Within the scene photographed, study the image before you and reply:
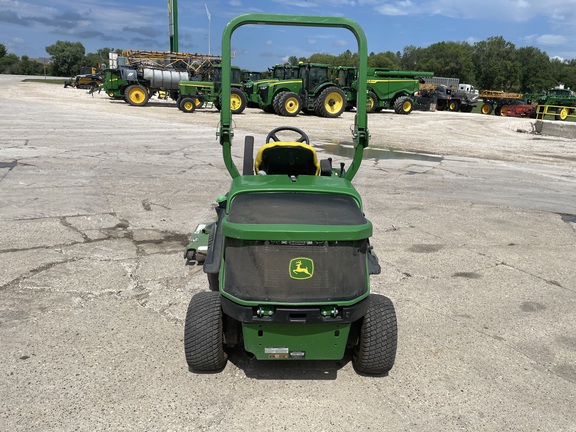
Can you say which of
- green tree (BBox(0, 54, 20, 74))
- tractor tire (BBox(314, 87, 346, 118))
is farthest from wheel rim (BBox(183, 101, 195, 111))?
green tree (BBox(0, 54, 20, 74))

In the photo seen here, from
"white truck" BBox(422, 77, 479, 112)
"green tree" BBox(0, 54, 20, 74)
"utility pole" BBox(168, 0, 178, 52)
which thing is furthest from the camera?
"green tree" BBox(0, 54, 20, 74)

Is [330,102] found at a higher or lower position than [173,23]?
lower

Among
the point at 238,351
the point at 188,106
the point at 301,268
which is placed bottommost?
the point at 238,351

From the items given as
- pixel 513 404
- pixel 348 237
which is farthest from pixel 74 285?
pixel 513 404

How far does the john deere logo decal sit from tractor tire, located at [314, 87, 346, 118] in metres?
20.5

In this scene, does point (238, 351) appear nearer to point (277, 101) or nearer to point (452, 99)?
point (277, 101)

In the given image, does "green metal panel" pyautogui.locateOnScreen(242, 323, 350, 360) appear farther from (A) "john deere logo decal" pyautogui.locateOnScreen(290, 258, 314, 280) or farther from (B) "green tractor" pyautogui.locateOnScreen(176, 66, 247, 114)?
(B) "green tractor" pyautogui.locateOnScreen(176, 66, 247, 114)

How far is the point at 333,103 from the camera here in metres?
23.0

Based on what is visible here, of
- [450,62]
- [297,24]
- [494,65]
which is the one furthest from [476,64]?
[297,24]

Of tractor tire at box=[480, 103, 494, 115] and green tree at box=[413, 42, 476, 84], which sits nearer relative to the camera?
tractor tire at box=[480, 103, 494, 115]

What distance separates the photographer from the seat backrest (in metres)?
4.09

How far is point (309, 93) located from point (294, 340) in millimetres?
21187

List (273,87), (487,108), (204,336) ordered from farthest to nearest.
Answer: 1. (487,108)
2. (273,87)
3. (204,336)

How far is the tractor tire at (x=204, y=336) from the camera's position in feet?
10.1
